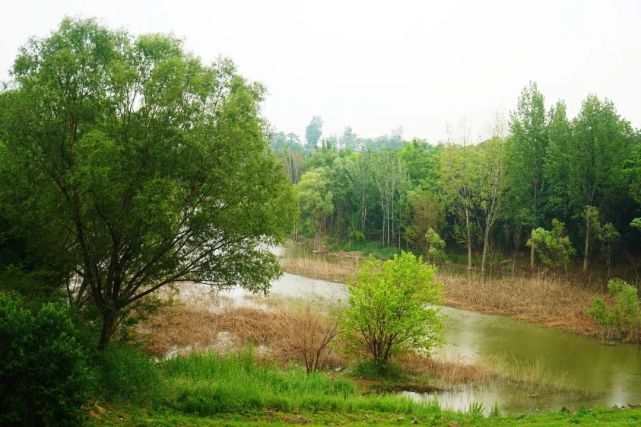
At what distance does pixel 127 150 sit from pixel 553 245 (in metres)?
34.9

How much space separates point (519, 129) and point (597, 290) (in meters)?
19.5

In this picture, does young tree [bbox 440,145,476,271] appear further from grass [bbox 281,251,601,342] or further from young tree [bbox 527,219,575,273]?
grass [bbox 281,251,601,342]

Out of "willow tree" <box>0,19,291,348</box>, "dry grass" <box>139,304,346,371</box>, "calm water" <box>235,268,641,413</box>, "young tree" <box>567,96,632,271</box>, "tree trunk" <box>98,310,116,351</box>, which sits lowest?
"calm water" <box>235,268,641,413</box>

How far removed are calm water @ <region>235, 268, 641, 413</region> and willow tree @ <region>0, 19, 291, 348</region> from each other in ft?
35.5

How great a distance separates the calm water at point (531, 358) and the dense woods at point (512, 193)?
1092cm

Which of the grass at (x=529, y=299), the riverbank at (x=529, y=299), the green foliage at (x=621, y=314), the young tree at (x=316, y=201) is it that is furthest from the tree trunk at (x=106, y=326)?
the young tree at (x=316, y=201)

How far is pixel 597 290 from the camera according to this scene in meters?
38.4

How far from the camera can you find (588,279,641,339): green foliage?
2923cm

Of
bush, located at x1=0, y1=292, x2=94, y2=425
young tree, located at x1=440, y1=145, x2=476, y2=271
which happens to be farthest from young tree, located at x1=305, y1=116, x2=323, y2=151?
bush, located at x1=0, y1=292, x2=94, y2=425

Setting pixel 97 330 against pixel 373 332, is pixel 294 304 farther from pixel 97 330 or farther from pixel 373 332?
pixel 97 330

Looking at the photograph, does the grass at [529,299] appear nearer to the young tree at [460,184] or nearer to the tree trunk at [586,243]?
the tree trunk at [586,243]

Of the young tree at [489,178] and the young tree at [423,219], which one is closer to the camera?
the young tree at [489,178]

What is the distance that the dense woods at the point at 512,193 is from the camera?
42.7m

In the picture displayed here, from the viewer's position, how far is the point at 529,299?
3666 cm
